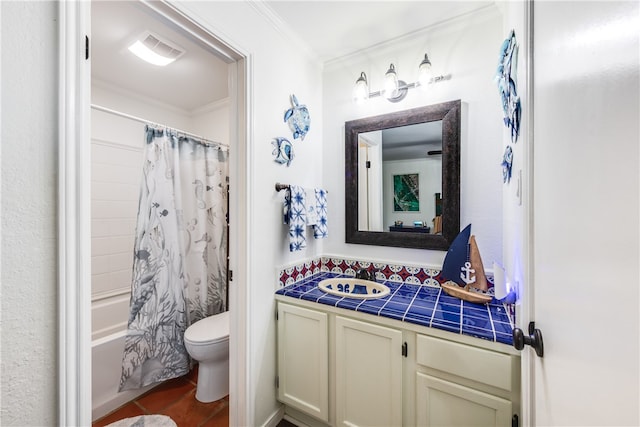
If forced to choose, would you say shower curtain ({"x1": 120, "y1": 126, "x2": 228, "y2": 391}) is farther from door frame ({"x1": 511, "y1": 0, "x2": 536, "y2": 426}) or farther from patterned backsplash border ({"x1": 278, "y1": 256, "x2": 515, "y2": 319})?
door frame ({"x1": 511, "y1": 0, "x2": 536, "y2": 426})

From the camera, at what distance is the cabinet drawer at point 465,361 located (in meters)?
0.98

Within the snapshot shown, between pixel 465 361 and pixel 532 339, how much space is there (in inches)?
18.9

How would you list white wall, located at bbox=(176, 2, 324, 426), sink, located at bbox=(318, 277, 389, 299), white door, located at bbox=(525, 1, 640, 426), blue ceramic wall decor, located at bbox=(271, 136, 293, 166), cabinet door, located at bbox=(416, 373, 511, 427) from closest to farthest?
white door, located at bbox=(525, 1, 640, 426), cabinet door, located at bbox=(416, 373, 511, 427), white wall, located at bbox=(176, 2, 324, 426), blue ceramic wall decor, located at bbox=(271, 136, 293, 166), sink, located at bbox=(318, 277, 389, 299)

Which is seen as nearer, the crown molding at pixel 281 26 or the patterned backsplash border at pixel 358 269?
the crown molding at pixel 281 26

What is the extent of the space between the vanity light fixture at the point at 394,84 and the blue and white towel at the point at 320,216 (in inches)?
29.4

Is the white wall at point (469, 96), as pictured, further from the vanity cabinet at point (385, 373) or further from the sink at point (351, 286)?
the vanity cabinet at point (385, 373)

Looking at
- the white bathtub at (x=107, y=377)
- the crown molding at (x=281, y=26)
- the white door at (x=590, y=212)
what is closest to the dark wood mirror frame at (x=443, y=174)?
the crown molding at (x=281, y=26)

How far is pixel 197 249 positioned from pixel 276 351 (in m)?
1.06

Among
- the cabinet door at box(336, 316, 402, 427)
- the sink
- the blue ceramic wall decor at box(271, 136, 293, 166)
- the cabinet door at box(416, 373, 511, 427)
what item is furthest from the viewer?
the sink

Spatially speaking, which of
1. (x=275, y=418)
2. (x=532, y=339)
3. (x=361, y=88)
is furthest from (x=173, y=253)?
(x=532, y=339)

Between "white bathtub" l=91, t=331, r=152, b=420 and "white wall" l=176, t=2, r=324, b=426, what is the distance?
1.00 meters

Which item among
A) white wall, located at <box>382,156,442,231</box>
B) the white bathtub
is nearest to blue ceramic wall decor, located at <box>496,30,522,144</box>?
white wall, located at <box>382,156,442,231</box>

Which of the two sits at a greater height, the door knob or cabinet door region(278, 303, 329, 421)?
the door knob

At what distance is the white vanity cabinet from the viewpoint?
0.98 meters
